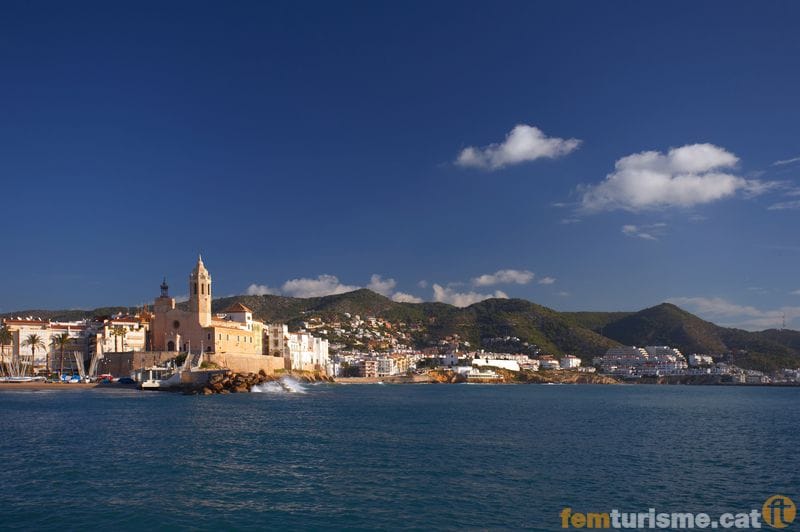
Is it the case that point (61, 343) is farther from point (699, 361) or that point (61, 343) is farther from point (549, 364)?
point (699, 361)

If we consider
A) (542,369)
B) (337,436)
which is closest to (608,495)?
(337,436)

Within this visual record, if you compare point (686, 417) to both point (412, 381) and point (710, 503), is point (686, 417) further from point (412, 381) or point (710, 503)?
point (412, 381)

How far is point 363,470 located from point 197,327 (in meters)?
67.6

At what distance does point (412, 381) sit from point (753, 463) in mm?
120071

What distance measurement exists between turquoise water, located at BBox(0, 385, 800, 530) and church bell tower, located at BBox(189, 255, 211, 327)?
47.2 metres

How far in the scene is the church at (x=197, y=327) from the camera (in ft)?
280

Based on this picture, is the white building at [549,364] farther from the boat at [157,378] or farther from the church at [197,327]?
the boat at [157,378]

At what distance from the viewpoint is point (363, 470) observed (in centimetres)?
2286

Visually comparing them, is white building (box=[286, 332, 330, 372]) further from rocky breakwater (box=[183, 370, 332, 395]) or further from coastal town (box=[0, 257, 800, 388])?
rocky breakwater (box=[183, 370, 332, 395])

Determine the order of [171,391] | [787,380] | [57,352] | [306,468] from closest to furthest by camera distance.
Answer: [306,468] < [171,391] < [57,352] < [787,380]

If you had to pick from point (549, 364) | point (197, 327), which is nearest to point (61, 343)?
point (197, 327)

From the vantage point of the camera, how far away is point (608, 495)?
19203 mm

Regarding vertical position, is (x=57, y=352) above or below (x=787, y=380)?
above

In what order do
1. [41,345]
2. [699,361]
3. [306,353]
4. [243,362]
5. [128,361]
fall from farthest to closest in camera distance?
[699,361] → [306,353] → [41,345] → [243,362] → [128,361]
